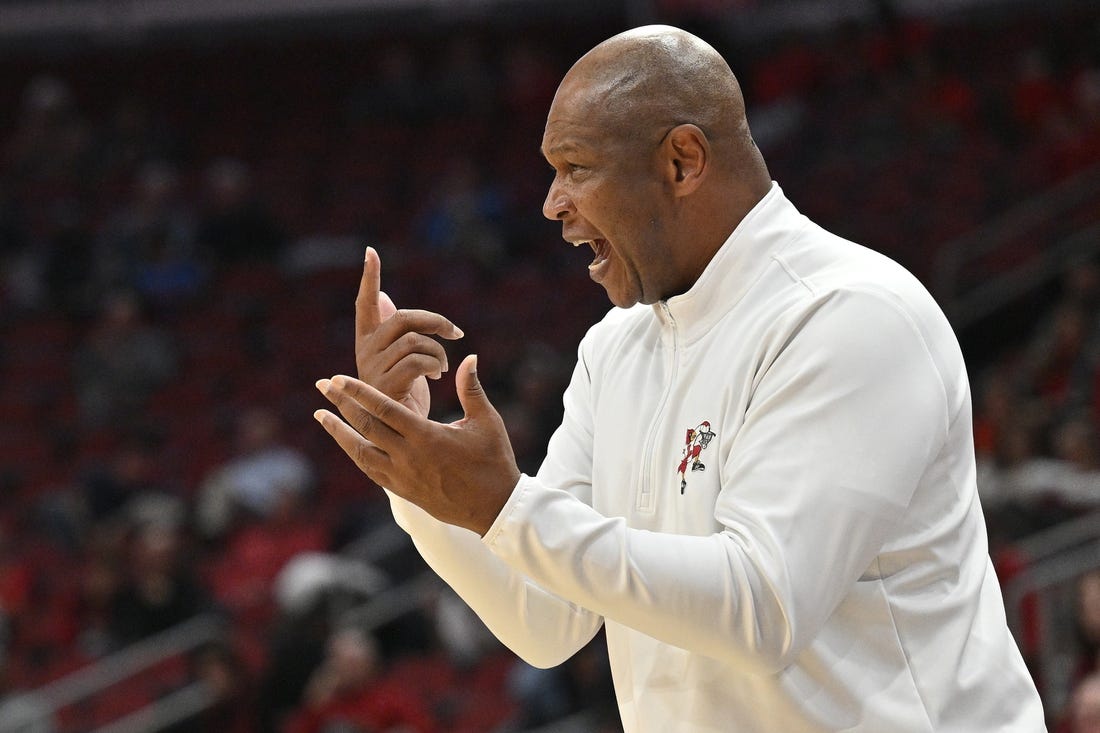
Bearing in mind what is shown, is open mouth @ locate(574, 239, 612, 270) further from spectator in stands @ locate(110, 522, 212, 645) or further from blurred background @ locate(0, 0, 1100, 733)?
spectator in stands @ locate(110, 522, 212, 645)

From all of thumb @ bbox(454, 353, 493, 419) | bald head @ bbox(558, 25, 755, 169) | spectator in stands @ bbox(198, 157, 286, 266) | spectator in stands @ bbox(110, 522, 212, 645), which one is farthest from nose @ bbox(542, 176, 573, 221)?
spectator in stands @ bbox(198, 157, 286, 266)

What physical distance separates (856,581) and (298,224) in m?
12.7

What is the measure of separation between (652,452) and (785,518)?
1.13ft

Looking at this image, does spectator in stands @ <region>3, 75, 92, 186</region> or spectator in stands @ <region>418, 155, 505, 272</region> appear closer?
spectator in stands @ <region>418, 155, 505, 272</region>

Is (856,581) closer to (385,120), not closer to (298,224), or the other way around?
(298,224)

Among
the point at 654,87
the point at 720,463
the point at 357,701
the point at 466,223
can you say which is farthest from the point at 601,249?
the point at 466,223

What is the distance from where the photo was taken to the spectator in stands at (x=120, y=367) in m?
11.4

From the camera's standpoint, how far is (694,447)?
2.09 metres

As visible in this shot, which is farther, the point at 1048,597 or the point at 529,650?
the point at 1048,597

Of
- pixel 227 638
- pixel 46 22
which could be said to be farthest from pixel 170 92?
pixel 227 638

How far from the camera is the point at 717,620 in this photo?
1.84 metres

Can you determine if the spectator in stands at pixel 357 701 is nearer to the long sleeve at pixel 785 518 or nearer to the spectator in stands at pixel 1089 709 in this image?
the spectator in stands at pixel 1089 709

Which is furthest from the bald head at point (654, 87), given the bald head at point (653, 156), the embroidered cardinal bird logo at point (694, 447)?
the embroidered cardinal bird logo at point (694, 447)

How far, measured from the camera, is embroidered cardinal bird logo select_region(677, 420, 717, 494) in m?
2.08
